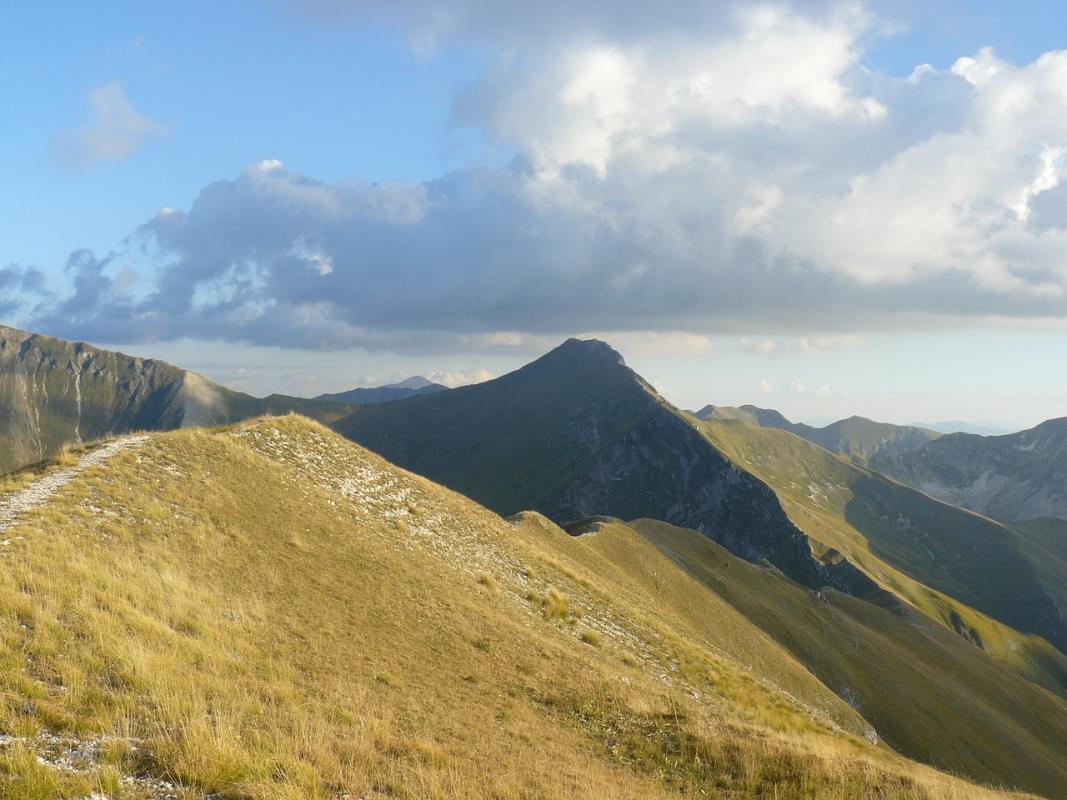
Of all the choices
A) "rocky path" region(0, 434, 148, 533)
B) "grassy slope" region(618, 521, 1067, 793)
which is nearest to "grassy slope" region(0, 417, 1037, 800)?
"rocky path" region(0, 434, 148, 533)

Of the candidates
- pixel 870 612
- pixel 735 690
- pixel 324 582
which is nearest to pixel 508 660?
pixel 324 582

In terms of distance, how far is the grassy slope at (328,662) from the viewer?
10.8m

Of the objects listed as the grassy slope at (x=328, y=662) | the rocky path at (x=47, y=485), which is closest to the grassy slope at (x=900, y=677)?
the grassy slope at (x=328, y=662)

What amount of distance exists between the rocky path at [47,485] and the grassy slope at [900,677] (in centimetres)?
3927

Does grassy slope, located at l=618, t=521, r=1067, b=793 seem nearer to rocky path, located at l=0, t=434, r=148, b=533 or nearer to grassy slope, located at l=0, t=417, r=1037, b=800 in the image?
grassy slope, located at l=0, t=417, r=1037, b=800

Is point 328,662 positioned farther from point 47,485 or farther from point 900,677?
point 900,677

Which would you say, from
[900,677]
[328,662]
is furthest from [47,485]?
[900,677]

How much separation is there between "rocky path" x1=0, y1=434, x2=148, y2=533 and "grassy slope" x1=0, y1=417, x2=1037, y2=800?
63cm

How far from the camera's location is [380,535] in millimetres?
30859

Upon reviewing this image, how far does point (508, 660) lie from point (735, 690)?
626 inches

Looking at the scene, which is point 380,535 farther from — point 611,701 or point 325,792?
point 325,792

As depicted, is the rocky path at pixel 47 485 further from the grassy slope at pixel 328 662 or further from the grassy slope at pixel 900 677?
the grassy slope at pixel 900 677

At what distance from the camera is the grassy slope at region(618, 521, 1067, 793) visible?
5847 cm

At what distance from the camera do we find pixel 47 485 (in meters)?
23.6
